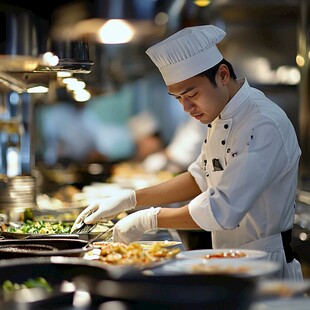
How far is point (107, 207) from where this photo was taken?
4.44m

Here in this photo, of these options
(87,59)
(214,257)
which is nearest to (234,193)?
(214,257)

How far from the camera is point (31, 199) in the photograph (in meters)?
6.45

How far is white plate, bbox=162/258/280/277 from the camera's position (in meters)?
2.44

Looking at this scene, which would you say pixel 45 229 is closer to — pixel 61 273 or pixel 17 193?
pixel 17 193

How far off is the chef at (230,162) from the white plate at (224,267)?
2.40 feet

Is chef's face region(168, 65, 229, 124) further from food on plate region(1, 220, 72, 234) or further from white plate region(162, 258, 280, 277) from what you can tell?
white plate region(162, 258, 280, 277)

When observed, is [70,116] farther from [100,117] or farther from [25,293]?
[25,293]

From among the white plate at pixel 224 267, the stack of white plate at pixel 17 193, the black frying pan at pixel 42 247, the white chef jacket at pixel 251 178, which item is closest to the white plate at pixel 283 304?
the white plate at pixel 224 267

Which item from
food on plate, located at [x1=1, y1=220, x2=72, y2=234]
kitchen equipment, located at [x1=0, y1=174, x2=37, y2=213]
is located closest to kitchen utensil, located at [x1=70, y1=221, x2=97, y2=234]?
food on plate, located at [x1=1, y1=220, x2=72, y2=234]

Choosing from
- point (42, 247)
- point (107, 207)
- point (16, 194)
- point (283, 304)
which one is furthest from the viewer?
point (16, 194)

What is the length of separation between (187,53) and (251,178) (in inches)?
30.3

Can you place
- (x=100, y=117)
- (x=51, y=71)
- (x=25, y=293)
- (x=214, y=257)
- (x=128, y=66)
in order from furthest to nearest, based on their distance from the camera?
(x=100, y=117) → (x=128, y=66) → (x=51, y=71) → (x=214, y=257) → (x=25, y=293)

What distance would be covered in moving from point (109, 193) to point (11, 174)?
994mm

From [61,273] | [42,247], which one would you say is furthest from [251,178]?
[61,273]
